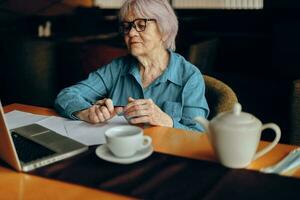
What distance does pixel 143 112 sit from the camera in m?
1.44

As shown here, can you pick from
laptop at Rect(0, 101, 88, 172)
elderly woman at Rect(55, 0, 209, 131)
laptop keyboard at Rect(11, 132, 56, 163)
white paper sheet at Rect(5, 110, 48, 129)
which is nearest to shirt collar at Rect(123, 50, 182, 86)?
elderly woman at Rect(55, 0, 209, 131)

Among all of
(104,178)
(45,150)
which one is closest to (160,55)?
(45,150)

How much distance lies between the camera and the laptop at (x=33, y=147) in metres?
1.11

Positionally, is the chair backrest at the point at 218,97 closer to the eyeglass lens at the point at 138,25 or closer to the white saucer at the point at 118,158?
the eyeglass lens at the point at 138,25

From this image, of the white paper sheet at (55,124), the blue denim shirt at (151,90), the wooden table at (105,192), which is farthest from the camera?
the blue denim shirt at (151,90)

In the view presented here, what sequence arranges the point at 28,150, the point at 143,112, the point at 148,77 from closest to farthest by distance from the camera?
the point at 28,150 < the point at 143,112 < the point at 148,77

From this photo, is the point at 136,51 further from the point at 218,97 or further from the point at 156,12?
the point at 218,97

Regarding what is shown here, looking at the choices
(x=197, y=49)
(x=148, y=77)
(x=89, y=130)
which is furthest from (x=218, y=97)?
(x=197, y=49)

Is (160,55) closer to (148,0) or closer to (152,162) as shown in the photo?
(148,0)

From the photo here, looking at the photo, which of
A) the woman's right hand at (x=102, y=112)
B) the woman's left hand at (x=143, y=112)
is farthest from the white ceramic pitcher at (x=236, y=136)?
the woman's right hand at (x=102, y=112)

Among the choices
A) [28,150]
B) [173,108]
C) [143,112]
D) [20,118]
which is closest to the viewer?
[28,150]

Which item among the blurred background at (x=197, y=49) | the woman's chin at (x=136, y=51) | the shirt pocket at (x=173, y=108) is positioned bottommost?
the blurred background at (x=197, y=49)

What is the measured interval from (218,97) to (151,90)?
28 centimetres

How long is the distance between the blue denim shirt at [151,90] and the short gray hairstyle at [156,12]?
0.11 meters
